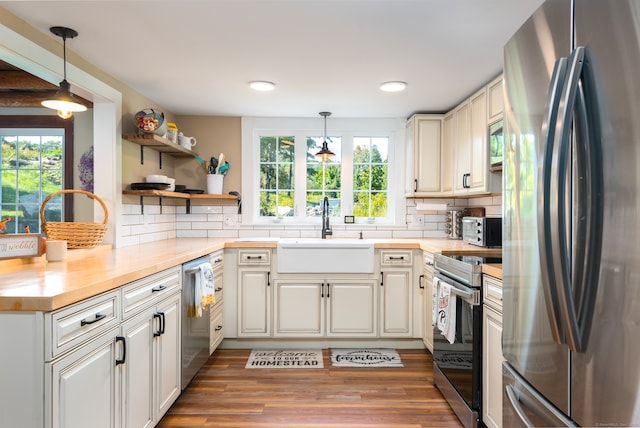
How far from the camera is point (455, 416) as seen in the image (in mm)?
2242

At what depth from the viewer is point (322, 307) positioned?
3.29 meters

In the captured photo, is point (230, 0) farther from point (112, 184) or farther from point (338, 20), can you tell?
point (112, 184)

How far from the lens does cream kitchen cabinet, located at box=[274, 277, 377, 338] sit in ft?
10.8

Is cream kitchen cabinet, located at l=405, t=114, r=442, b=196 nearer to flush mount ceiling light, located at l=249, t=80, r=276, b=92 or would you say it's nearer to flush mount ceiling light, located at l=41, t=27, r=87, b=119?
flush mount ceiling light, located at l=249, t=80, r=276, b=92

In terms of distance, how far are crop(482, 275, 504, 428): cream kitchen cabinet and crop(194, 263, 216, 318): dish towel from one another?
5.62ft

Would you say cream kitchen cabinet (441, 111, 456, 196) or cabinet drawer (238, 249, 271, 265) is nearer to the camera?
cabinet drawer (238, 249, 271, 265)

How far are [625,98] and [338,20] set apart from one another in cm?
146

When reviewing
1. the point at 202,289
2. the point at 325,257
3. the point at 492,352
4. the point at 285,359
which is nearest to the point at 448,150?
the point at 325,257

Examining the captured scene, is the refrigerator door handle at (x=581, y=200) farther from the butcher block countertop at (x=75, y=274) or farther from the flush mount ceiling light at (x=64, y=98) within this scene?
the flush mount ceiling light at (x=64, y=98)

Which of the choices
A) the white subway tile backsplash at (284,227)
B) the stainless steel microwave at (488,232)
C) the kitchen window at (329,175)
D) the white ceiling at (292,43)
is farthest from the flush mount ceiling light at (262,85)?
the stainless steel microwave at (488,232)

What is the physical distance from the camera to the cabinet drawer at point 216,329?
9.64ft

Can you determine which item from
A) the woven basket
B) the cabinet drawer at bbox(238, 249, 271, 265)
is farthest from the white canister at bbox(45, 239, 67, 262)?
the cabinet drawer at bbox(238, 249, 271, 265)

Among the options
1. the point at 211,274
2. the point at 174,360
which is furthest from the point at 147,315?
the point at 211,274

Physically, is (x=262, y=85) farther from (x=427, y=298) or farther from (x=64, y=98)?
(x=427, y=298)
